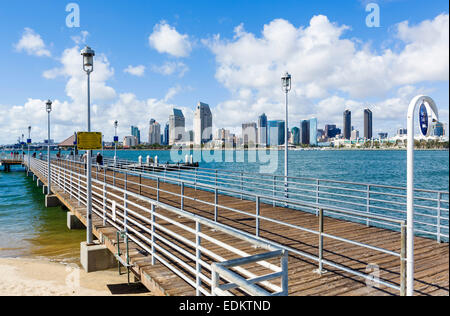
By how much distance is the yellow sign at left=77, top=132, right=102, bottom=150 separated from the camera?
8.65 metres

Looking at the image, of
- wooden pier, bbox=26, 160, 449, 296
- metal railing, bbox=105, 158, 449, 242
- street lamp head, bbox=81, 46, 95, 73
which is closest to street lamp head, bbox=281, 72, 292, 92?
metal railing, bbox=105, 158, 449, 242

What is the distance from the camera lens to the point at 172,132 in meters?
78.1

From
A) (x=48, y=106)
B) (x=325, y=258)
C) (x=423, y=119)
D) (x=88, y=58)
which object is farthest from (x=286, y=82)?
(x=48, y=106)

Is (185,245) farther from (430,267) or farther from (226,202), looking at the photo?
(226,202)

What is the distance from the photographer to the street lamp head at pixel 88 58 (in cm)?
894

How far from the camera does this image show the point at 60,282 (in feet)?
29.5

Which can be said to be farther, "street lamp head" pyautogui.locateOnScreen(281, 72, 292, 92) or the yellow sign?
"street lamp head" pyautogui.locateOnScreen(281, 72, 292, 92)

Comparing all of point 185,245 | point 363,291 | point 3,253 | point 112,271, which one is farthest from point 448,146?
point 3,253

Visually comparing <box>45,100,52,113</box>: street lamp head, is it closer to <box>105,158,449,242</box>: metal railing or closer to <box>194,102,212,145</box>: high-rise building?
<box>105,158,449,242</box>: metal railing

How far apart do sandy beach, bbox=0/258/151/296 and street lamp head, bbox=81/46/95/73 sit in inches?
204

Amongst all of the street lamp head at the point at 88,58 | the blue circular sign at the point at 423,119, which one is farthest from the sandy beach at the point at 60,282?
the blue circular sign at the point at 423,119

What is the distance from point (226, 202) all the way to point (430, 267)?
25.3ft

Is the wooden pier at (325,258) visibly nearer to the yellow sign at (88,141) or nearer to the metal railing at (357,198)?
the metal railing at (357,198)
